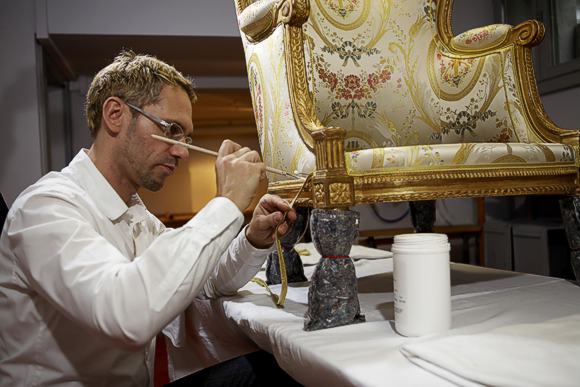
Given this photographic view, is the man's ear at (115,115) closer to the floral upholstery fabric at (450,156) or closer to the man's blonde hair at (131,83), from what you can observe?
the man's blonde hair at (131,83)

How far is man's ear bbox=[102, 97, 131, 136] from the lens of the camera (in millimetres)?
996

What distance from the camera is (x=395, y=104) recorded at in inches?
68.9

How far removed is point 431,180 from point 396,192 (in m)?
0.09

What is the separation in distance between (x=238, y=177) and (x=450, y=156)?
53 cm

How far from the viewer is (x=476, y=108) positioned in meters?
1.62

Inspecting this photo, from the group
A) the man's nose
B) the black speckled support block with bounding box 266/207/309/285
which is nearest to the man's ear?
the man's nose

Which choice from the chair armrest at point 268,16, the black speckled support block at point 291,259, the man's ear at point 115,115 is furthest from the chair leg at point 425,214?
the man's ear at point 115,115

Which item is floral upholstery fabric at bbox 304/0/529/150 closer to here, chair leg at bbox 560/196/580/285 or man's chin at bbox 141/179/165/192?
chair leg at bbox 560/196/580/285

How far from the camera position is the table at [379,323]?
0.76 m

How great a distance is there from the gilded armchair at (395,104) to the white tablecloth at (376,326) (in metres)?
0.25

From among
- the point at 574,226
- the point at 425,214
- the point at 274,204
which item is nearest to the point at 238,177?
the point at 274,204

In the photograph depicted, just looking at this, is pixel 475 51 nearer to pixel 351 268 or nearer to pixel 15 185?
pixel 351 268

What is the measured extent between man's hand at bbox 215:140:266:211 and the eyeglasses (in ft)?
0.58

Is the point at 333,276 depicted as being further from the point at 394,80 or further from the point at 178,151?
the point at 394,80
